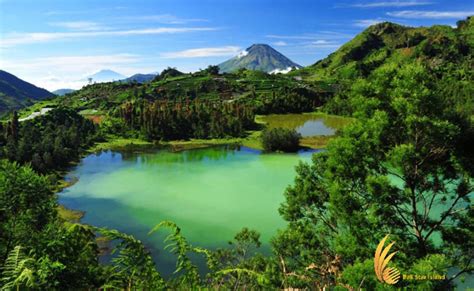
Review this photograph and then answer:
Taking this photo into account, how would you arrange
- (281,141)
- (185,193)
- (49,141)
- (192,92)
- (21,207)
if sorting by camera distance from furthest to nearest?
(192,92), (281,141), (49,141), (185,193), (21,207)

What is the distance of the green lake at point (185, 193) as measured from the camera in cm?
3922

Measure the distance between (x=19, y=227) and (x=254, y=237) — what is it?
1535cm

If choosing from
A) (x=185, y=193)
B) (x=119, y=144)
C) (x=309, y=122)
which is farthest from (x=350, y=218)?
(x=309, y=122)

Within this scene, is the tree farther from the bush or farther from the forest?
the bush

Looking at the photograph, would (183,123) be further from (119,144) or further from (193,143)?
(119,144)

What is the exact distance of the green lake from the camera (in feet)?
129

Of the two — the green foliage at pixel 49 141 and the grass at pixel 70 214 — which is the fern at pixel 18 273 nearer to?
the grass at pixel 70 214

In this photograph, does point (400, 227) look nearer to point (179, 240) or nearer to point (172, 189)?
point (179, 240)

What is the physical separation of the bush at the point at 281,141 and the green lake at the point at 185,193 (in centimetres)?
422


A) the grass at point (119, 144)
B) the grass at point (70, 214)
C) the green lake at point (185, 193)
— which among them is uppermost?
the grass at point (119, 144)

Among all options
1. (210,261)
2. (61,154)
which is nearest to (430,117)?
(210,261)

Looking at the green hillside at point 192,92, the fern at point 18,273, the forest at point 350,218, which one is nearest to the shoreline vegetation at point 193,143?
the green hillside at point 192,92

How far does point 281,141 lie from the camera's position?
82438mm

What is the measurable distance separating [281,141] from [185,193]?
35.7 m
